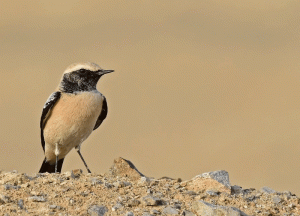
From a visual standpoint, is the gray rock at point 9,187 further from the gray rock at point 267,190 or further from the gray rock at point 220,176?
the gray rock at point 267,190

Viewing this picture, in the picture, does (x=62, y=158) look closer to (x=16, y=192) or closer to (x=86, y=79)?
(x=86, y=79)

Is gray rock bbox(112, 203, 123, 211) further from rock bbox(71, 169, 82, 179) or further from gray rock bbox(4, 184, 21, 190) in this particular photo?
gray rock bbox(4, 184, 21, 190)

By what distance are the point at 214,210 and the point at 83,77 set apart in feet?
15.6

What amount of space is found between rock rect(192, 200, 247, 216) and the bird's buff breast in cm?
377

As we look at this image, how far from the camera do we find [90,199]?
9.79 metres

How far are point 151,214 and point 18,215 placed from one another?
6.32ft

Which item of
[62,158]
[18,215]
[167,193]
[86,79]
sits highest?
[86,79]

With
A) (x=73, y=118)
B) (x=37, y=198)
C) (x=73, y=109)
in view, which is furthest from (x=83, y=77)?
(x=37, y=198)

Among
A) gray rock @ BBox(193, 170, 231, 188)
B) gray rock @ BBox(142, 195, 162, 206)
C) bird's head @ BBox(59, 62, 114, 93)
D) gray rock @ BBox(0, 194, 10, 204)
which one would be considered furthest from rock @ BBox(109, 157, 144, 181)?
gray rock @ BBox(0, 194, 10, 204)

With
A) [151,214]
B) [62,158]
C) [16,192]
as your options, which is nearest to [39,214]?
[16,192]

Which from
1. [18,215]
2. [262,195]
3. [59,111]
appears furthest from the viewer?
[59,111]

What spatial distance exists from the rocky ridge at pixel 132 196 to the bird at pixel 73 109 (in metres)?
1.62

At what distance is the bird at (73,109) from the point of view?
1271 centimetres

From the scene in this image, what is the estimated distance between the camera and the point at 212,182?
35.4 ft
